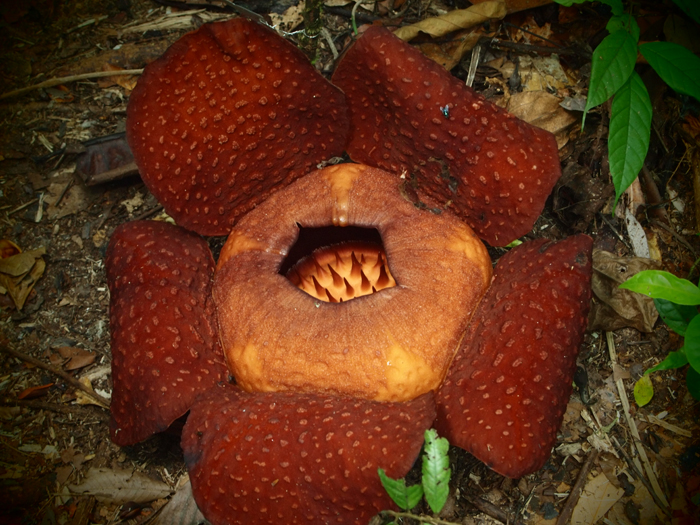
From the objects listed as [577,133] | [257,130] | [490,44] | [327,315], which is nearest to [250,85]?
[257,130]

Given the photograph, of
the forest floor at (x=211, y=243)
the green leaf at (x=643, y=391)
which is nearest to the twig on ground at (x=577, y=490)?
the forest floor at (x=211, y=243)

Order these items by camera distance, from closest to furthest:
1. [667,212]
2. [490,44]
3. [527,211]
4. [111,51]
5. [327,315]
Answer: [327,315] → [527,211] → [667,212] → [490,44] → [111,51]

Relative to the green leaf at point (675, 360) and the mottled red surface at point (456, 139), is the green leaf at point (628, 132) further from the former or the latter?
the green leaf at point (675, 360)

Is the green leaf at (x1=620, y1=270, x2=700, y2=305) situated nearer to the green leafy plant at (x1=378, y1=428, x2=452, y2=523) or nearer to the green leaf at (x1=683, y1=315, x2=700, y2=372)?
the green leaf at (x1=683, y1=315, x2=700, y2=372)

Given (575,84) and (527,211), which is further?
(575,84)

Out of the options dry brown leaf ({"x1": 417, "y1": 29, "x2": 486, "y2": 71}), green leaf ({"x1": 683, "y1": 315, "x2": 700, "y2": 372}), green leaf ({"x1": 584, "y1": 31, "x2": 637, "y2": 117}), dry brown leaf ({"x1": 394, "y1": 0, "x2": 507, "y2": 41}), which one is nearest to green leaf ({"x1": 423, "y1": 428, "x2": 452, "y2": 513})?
green leaf ({"x1": 683, "y1": 315, "x2": 700, "y2": 372})

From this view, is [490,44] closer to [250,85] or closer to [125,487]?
[250,85]
